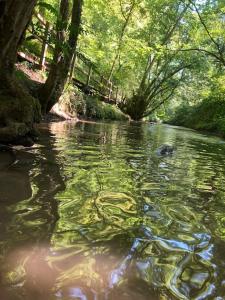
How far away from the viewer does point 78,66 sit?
20.7m

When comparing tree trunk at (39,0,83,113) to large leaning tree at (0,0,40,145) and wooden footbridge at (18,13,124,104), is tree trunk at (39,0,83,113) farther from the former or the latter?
large leaning tree at (0,0,40,145)

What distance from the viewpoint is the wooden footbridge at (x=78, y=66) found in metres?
9.59

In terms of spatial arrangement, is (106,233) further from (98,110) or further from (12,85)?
(98,110)

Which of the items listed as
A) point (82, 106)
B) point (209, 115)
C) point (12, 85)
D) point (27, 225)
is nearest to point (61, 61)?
point (12, 85)

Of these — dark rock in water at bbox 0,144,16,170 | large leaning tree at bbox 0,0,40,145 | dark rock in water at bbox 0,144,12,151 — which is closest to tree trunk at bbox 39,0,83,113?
large leaning tree at bbox 0,0,40,145

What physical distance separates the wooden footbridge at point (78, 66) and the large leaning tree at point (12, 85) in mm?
2044

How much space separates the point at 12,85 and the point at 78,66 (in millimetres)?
15346

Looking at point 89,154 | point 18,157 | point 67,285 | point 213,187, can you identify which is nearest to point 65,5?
point 89,154

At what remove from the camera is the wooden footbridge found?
31.4ft

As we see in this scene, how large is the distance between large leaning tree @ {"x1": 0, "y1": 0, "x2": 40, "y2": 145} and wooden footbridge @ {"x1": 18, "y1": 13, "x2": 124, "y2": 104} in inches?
80.5

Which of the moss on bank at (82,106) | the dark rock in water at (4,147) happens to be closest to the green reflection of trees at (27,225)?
the dark rock in water at (4,147)

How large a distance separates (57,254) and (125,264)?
1.36ft

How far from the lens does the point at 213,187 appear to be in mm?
4441

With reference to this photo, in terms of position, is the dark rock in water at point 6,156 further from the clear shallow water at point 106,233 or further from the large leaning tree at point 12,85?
the large leaning tree at point 12,85
